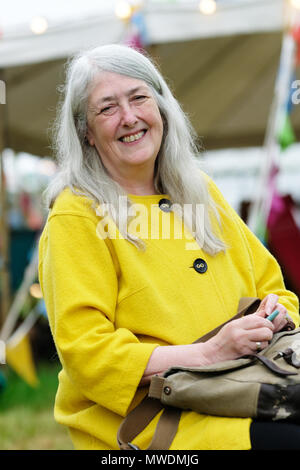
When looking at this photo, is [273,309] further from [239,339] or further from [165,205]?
[165,205]

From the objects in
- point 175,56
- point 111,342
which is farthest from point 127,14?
point 111,342

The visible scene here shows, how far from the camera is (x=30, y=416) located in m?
3.79

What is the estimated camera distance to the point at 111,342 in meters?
1.38

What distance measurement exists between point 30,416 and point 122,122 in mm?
2714

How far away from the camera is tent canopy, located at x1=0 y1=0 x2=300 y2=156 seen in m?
3.66

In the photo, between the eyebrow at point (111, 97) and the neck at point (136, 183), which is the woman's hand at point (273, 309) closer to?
the neck at point (136, 183)

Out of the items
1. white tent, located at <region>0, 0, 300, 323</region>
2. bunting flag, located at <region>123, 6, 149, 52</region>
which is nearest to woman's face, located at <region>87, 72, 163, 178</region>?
white tent, located at <region>0, 0, 300, 323</region>

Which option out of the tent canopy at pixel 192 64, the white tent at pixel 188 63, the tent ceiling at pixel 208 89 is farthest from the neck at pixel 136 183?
the tent ceiling at pixel 208 89

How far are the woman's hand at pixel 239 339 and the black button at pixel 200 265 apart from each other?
8.1 inches

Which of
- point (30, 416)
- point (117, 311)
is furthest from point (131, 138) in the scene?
point (30, 416)

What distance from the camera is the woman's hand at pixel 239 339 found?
137cm

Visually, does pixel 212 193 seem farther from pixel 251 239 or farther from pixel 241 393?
pixel 241 393

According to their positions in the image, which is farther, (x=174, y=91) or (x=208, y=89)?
(x=208, y=89)

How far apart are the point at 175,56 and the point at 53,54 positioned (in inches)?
64.8
